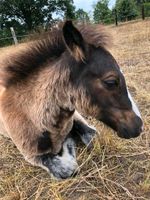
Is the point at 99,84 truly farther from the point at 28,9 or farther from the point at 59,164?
the point at 28,9

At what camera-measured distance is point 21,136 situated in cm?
352

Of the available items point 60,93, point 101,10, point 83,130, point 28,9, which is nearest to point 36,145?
point 60,93

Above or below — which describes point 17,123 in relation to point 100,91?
below

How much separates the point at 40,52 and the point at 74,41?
0.56 meters

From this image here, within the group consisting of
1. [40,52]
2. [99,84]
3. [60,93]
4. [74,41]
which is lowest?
[60,93]

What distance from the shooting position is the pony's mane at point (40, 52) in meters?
3.14

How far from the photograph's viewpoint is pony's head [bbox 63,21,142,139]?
2912mm

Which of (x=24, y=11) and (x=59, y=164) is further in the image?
(x=24, y=11)

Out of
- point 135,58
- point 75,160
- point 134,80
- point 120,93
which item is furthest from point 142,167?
point 135,58

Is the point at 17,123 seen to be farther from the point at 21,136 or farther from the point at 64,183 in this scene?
the point at 64,183

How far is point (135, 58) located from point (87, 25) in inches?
203

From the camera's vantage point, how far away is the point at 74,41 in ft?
9.64

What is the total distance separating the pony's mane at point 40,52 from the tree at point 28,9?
23831mm

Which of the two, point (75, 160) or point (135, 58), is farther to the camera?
point (135, 58)
